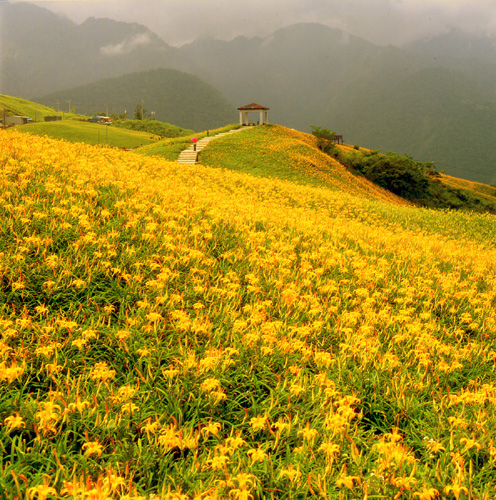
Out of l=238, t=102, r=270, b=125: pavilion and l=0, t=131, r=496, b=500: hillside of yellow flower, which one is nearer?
l=0, t=131, r=496, b=500: hillside of yellow flower

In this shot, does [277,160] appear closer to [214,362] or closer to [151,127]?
[214,362]

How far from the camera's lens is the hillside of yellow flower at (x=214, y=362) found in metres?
2.16

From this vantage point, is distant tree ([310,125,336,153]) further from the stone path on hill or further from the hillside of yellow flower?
the hillside of yellow flower

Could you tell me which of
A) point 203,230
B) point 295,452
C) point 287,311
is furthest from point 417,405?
point 203,230

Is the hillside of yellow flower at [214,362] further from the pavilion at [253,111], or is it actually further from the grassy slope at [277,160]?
the pavilion at [253,111]

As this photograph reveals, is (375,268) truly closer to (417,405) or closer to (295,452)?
(417,405)

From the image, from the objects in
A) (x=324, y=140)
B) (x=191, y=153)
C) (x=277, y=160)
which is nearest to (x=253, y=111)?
(x=324, y=140)

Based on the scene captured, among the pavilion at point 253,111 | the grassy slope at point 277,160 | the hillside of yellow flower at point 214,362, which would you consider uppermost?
the pavilion at point 253,111

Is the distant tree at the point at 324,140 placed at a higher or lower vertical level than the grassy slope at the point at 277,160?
higher

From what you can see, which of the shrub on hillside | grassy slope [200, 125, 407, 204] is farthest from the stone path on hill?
the shrub on hillside

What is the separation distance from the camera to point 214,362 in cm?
288

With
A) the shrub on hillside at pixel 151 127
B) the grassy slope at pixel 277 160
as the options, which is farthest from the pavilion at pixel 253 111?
the shrub on hillside at pixel 151 127

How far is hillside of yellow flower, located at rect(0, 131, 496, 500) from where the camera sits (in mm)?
2164

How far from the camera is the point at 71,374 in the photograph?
9.33ft
